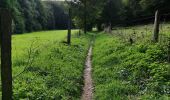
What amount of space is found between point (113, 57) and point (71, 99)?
8.21m

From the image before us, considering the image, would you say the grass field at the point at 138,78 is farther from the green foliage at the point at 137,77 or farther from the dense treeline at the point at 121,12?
the dense treeline at the point at 121,12

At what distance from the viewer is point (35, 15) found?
12444 cm

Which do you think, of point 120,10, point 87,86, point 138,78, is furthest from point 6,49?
point 120,10

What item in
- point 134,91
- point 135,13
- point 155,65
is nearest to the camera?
point 134,91

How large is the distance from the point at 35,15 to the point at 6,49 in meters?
118

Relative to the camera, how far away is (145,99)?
440 inches

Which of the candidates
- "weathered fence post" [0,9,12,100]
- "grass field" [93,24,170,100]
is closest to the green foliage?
"grass field" [93,24,170,100]

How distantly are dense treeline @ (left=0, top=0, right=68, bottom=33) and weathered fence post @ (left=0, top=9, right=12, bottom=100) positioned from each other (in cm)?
7140

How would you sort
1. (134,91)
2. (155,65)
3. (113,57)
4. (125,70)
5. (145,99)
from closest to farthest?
(145,99) → (134,91) → (155,65) → (125,70) → (113,57)

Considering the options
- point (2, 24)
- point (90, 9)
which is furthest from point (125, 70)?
point (90, 9)

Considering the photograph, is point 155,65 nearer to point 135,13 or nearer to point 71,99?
point 71,99

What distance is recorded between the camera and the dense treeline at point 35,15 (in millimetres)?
96438

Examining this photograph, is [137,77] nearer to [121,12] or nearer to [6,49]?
[6,49]

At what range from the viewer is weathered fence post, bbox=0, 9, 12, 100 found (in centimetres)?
781
